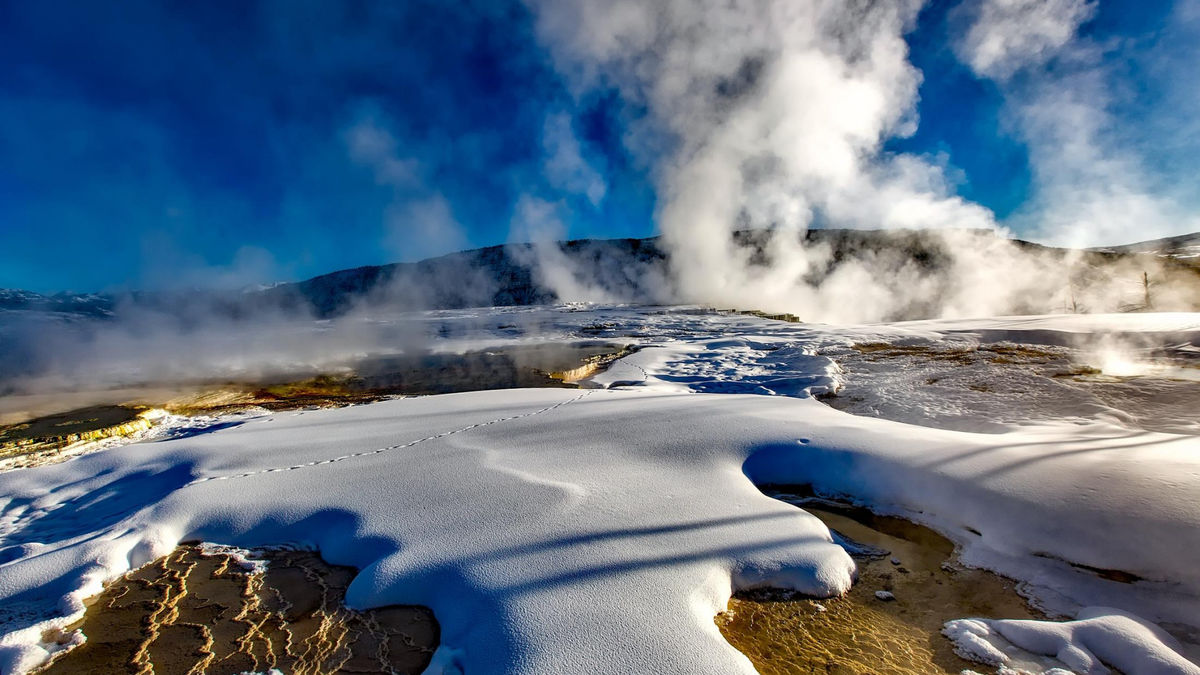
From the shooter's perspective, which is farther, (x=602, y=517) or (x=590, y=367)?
(x=590, y=367)

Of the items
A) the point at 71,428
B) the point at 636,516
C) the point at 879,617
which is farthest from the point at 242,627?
the point at 71,428

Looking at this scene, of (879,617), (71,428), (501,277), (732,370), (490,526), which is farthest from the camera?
(501,277)

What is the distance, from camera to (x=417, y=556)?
8.51 ft

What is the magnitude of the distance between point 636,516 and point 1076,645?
6.44 ft

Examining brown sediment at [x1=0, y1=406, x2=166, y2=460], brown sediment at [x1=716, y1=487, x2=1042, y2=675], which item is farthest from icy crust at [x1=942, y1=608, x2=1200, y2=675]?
brown sediment at [x1=0, y1=406, x2=166, y2=460]

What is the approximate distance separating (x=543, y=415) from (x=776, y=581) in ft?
10.3

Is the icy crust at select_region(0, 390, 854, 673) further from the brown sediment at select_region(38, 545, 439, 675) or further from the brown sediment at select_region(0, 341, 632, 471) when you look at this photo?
the brown sediment at select_region(0, 341, 632, 471)

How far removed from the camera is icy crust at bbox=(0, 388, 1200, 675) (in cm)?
212

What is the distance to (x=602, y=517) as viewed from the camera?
287cm

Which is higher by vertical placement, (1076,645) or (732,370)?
(732,370)

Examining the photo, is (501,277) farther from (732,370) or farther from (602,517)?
(602,517)

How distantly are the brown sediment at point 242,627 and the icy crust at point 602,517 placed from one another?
0.41 feet

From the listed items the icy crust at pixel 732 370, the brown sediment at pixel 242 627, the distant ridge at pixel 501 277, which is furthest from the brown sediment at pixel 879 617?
the distant ridge at pixel 501 277

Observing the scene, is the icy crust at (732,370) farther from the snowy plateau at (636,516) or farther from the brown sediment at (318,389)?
the snowy plateau at (636,516)
